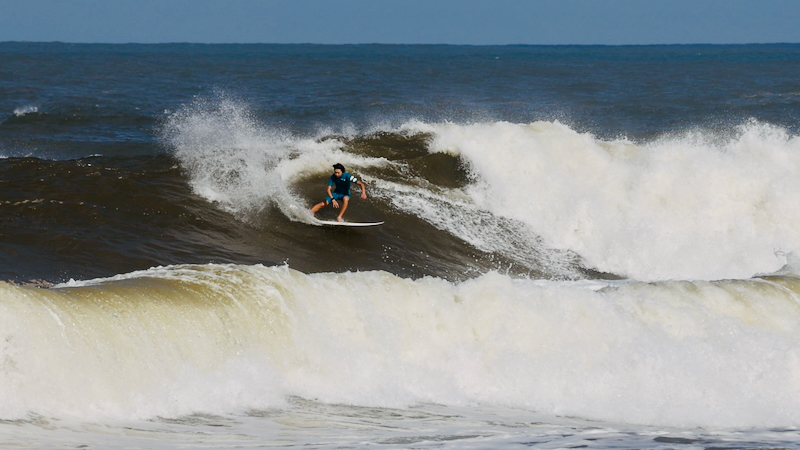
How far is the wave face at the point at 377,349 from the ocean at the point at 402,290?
0.08 ft

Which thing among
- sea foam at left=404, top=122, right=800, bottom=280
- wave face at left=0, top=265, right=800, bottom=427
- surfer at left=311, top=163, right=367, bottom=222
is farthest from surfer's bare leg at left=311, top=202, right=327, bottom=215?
wave face at left=0, top=265, right=800, bottom=427

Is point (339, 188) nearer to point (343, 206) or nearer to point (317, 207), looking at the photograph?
point (343, 206)

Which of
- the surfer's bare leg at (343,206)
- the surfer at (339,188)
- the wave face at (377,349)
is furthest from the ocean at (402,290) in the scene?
the surfer at (339,188)

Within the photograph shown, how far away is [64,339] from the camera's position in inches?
276

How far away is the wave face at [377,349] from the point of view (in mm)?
6969

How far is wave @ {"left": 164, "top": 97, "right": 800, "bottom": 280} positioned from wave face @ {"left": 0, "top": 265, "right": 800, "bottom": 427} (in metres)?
5.05

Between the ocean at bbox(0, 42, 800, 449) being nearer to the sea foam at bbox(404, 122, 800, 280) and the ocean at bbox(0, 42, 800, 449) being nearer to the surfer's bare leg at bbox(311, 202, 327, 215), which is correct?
the sea foam at bbox(404, 122, 800, 280)

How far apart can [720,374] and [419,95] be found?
33.6 metres

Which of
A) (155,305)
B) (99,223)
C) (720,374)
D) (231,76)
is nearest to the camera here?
(155,305)

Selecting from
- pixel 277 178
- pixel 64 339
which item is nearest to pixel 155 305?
pixel 64 339

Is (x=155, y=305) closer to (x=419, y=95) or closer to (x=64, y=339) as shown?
(x=64, y=339)

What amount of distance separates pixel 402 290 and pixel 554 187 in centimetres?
927

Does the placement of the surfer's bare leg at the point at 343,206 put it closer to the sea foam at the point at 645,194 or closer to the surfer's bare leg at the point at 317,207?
the surfer's bare leg at the point at 317,207

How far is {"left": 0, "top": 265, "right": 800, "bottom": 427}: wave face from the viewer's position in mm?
6969
